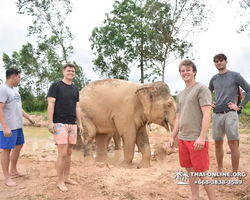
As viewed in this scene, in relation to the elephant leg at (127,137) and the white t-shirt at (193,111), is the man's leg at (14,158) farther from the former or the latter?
the white t-shirt at (193,111)

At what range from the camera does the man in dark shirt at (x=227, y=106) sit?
13.6 feet

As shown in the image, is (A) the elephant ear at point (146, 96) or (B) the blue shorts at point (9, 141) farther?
(A) the elephant ear at point (146, 96)

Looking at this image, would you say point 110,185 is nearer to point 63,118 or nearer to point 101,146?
point 63,118

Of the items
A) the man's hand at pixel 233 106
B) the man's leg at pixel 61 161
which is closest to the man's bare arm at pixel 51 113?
the man's leg at pixel 61 161

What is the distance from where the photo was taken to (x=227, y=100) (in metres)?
4.25

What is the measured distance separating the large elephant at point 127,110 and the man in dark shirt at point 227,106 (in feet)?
5.05

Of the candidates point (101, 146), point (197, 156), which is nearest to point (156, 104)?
point (101, 146)

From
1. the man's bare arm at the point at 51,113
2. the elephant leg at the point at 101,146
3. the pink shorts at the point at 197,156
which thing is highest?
the man's bare arm at the point at 51,113

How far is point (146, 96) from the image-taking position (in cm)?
580

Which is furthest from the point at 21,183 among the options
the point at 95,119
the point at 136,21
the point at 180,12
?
the point at 136,21

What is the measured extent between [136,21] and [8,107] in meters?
18.3

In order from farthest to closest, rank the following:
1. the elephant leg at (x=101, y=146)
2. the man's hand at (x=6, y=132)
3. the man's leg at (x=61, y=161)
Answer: the elephant leg at (x=101, y=146) → the man's hand at (x=6, y=132) → the man's leg at (x=61, y=161)

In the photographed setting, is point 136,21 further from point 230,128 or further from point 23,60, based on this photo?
point 230,128

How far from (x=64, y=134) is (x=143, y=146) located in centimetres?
291
